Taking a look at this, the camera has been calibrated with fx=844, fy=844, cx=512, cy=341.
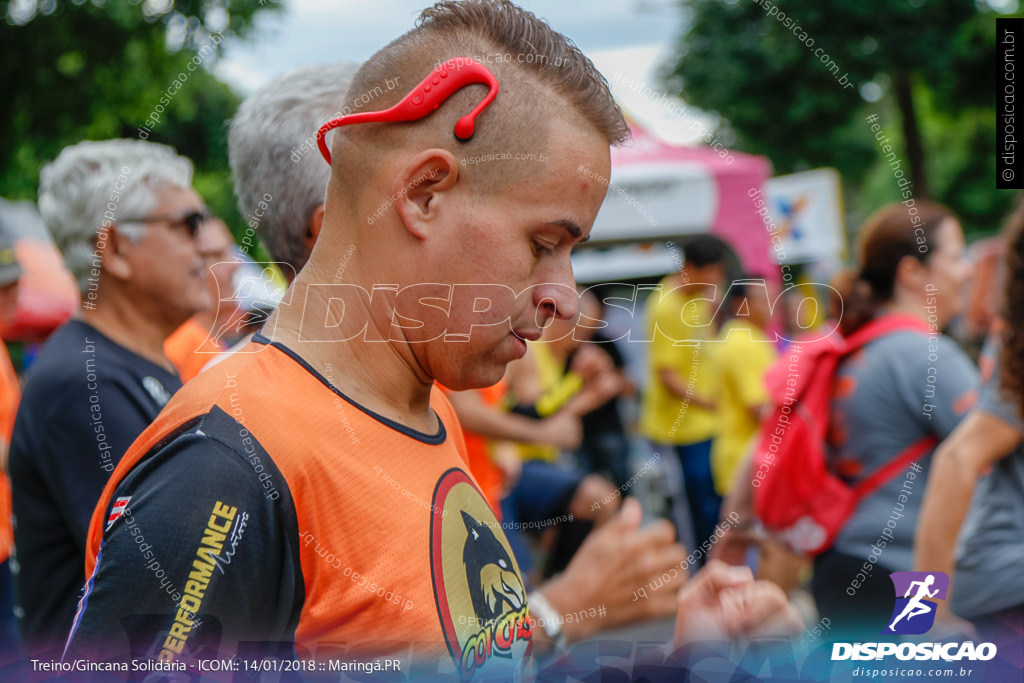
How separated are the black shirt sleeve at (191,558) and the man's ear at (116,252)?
150 cm

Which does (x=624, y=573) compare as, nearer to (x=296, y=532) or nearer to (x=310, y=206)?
(x=296, y=532)

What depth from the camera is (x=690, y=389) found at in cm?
493

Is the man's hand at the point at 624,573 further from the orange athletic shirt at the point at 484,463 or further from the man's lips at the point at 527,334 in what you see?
the orange athletic shirt at the point at 484,463

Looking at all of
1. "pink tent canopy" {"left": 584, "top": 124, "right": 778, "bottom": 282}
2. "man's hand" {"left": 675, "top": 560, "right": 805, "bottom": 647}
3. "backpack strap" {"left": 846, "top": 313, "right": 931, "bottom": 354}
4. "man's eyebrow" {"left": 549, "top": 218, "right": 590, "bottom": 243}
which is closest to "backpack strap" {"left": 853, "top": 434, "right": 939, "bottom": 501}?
"backpack strap" {"left": 846, "top": 313, "right": 931, "bottom": 354}

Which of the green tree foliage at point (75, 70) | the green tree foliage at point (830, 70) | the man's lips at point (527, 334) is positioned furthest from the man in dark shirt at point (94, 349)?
the green tree foliage at point (830, 70)

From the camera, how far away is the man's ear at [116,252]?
2211mm

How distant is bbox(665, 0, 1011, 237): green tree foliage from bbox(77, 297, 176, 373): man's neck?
6.71 m

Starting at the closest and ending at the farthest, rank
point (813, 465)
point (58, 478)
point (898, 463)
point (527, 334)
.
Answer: point (527, 334)
point (58, 478)
point (898, 463)
point (813, 465)

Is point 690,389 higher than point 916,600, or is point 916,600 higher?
point 916,600

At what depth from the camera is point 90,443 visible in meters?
1.84

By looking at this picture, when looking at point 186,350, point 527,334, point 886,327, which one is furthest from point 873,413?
point 186,350

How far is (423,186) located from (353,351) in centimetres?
24

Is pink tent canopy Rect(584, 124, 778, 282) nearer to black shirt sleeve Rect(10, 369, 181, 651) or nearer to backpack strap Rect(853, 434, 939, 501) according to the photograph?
backpack strap Rect(853, 434, 939, 501)

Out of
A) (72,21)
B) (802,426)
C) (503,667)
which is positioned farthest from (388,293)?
(72,21)
